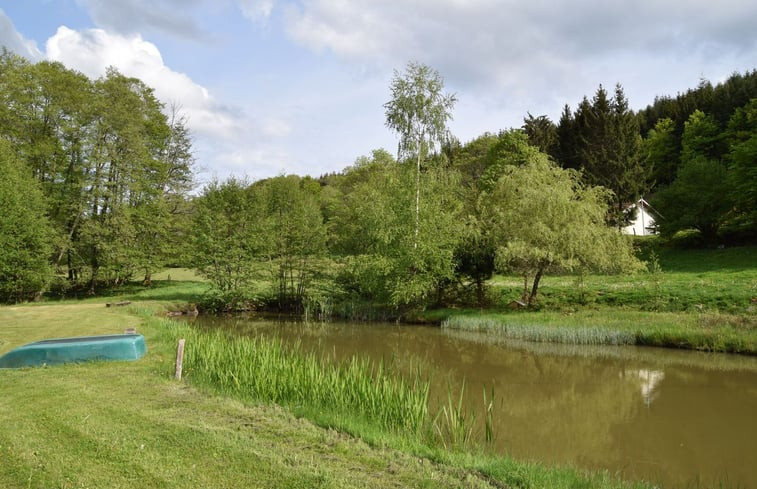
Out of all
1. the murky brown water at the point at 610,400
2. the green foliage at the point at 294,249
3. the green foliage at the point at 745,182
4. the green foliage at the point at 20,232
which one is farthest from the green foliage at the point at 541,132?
the green foliage at the point at 20,232

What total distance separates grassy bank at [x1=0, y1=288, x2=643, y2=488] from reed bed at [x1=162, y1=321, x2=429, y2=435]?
0.08m

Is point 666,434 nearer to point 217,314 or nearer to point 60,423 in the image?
point 60,423

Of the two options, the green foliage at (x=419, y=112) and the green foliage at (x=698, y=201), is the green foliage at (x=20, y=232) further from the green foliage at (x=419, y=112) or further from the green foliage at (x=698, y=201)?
the green foliage at (x=698, y=201)

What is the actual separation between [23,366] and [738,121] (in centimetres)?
5405

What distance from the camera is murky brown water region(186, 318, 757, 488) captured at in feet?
24.3

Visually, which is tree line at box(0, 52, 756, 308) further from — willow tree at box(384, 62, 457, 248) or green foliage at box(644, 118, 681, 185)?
green foliage at box(644, 118, 681, 185)

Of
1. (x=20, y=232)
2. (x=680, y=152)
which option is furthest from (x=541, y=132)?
(x=20, y=232)

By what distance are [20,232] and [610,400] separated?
27714mm

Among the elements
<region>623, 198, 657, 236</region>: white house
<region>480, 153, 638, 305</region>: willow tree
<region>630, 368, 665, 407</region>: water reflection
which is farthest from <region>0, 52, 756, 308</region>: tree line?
<region>623, 198, 657, 236</region>: white house

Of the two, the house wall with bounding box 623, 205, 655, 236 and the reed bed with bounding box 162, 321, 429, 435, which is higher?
the house wall with bounding box 623, 205, 655, 236

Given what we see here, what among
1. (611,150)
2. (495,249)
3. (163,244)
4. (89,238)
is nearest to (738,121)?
(611,150)

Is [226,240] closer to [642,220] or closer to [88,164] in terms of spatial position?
[88,164]

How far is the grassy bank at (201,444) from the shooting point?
5129 millimetres

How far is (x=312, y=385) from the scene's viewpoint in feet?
28.5
